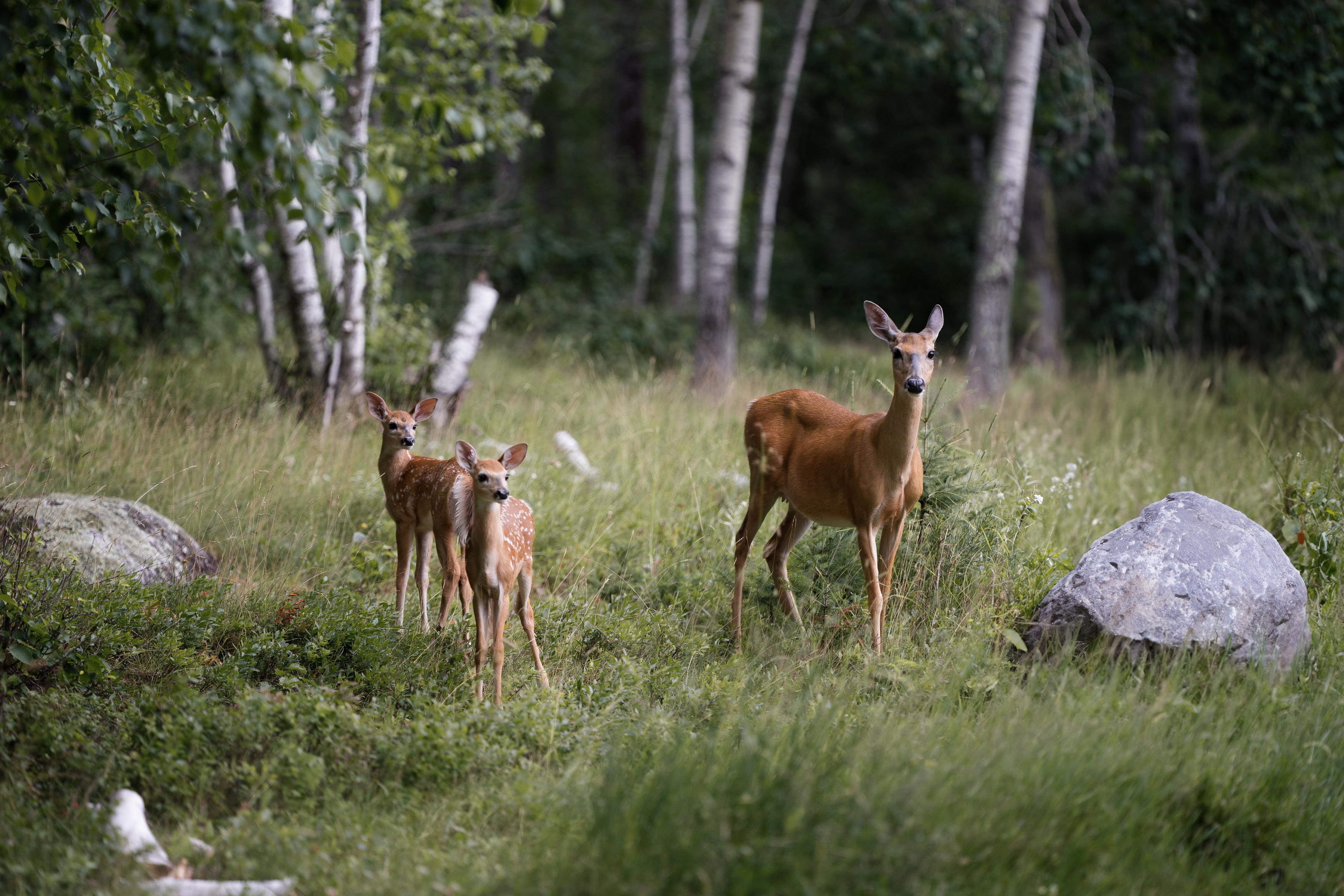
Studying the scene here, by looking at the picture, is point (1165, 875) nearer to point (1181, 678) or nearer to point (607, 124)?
point (1181, 678)

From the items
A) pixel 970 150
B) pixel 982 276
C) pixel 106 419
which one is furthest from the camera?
pixel 970 150

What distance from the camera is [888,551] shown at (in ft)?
14.2

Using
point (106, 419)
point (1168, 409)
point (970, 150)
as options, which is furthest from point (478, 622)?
point (970, 150)

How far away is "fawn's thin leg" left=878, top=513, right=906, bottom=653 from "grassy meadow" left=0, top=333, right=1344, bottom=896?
7.5 inches

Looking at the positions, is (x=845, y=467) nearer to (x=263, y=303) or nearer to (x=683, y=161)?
(x=263, y=303)

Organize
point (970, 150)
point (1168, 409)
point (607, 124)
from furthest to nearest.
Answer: point (607, 124), point (970, 150), point (1168, 409)

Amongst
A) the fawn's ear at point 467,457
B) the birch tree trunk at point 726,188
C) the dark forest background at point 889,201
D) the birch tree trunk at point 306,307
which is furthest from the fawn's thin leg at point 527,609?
the birch tree trunk at point 726,188

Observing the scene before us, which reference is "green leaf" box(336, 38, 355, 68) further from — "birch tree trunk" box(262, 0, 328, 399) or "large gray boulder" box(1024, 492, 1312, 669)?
"birch tree trunk" box(262, 0, 328, 399)

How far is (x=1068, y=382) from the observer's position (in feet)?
31.5

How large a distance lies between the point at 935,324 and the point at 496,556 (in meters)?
1.91

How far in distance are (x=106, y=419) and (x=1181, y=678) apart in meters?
5.66

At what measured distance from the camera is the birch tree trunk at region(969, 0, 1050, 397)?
8734mm

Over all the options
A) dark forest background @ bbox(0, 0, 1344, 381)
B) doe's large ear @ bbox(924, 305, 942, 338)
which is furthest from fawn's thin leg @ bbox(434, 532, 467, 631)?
doe's large ear @ bbox(924, 305, 942, 338)

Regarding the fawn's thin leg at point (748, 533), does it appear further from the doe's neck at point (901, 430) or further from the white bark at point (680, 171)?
the white bark at point (680, 171)
